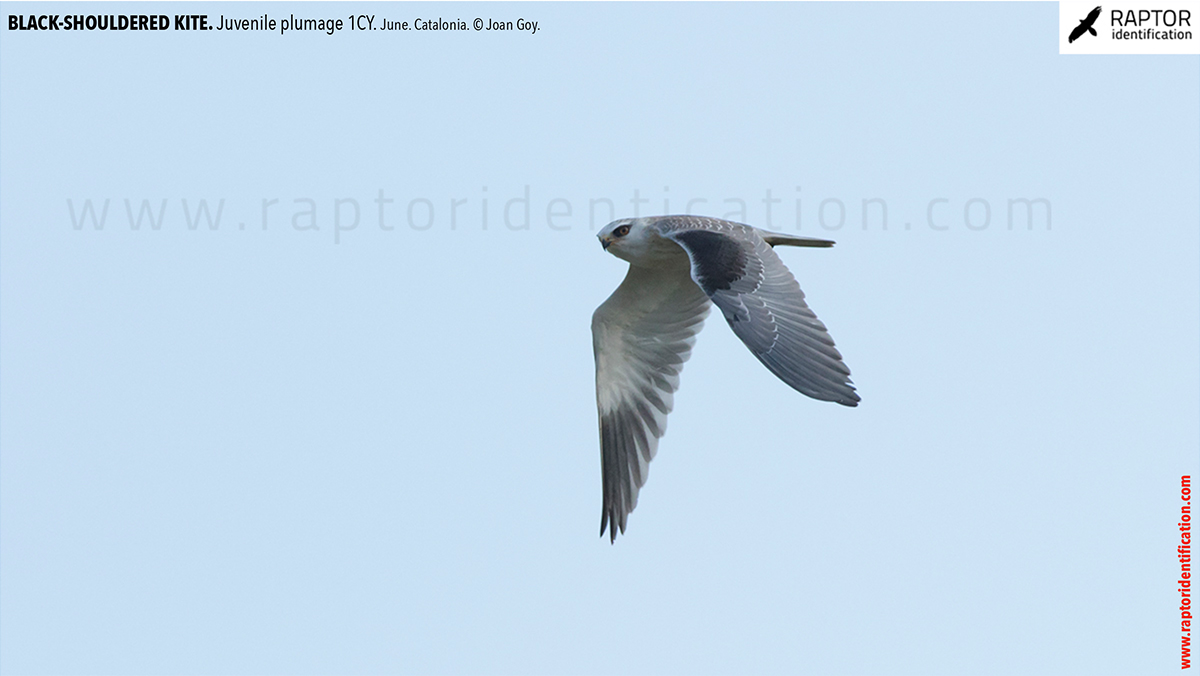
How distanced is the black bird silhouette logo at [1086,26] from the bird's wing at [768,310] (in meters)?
3.17

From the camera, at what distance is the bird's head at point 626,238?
811cm

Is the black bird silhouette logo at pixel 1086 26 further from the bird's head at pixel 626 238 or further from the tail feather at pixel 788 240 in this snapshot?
Result: the bird's head at pixel 626 238

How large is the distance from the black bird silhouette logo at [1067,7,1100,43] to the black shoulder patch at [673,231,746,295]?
344 cm

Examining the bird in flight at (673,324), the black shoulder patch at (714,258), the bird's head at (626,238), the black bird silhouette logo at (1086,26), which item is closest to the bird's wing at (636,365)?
the bird in flight at (673,324)

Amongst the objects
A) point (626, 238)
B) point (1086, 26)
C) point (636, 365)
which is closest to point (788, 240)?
point (626, 238)

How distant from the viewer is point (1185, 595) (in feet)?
23.6

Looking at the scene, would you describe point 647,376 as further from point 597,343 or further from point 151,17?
point 151,17

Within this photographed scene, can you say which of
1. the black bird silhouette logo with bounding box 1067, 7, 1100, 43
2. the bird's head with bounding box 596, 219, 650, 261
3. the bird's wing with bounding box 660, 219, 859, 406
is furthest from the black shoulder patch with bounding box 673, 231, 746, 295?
the black bird silhouette logo with bounding box 1067, 7, 1100, 43

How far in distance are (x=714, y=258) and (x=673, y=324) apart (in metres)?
1.98

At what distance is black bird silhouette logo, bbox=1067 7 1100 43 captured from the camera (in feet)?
28.6

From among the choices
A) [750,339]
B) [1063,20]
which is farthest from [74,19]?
[1063,20]

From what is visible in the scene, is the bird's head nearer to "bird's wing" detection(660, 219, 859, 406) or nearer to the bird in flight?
the bird in flight

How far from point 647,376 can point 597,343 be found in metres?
0.47

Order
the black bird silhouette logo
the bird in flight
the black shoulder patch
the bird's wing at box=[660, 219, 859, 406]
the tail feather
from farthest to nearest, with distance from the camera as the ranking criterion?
the black bird silhouette logo → the tail feather → the black shoulder patch → the bird in flight → the bird's wing at box=[660, 219, 859, 406]
